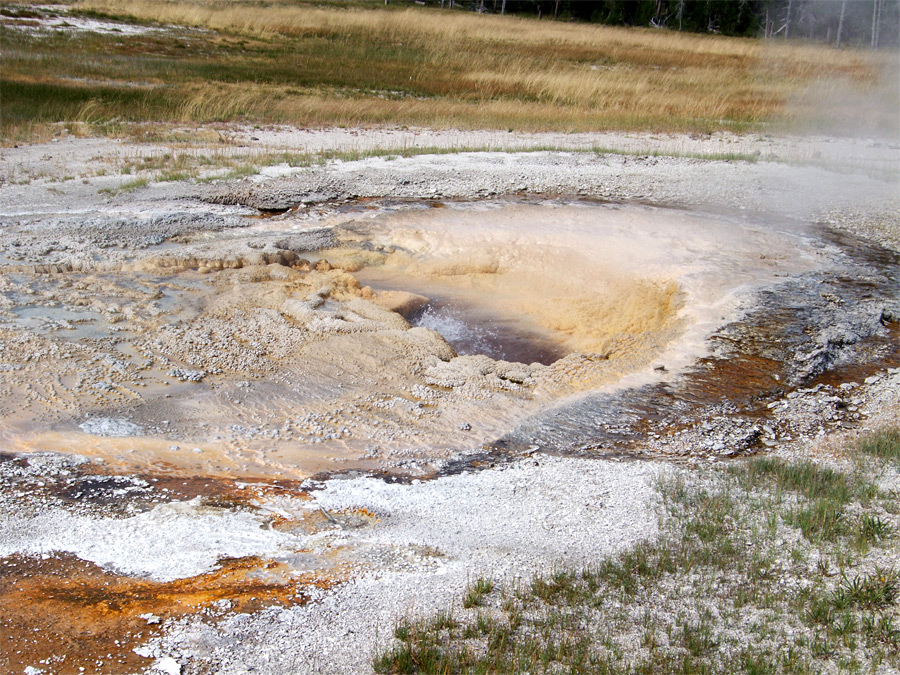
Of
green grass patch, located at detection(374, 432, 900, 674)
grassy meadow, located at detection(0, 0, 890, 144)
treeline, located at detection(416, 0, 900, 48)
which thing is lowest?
green grass patch, located at detection(374, 432, 900, 674)

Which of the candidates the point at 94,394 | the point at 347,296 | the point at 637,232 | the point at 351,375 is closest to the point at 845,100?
the point at 637,232

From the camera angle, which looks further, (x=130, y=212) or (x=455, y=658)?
(x=130, y=212)

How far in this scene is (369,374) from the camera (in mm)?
5180

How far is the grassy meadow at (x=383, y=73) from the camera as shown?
13.8 metres

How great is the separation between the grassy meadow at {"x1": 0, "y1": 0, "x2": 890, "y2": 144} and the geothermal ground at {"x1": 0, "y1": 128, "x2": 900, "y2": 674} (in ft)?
12.9

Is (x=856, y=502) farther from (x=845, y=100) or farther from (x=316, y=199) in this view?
(x=845, y=100)

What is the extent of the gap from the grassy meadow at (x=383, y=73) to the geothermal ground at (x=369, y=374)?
3932mm

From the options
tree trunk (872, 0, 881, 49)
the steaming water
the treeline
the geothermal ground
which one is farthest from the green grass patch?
the treeline

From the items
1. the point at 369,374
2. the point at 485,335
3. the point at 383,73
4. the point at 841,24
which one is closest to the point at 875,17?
the point at 841,24

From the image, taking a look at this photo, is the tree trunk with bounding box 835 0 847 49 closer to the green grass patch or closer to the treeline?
the treeline

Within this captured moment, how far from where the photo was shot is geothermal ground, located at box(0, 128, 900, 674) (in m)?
3.07

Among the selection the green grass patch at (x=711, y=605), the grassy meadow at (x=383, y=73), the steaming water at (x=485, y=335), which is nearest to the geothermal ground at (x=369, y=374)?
the steaming water at (x=485, y=335)

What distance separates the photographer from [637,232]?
26.0 ft

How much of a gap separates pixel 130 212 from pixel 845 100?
13.4m
